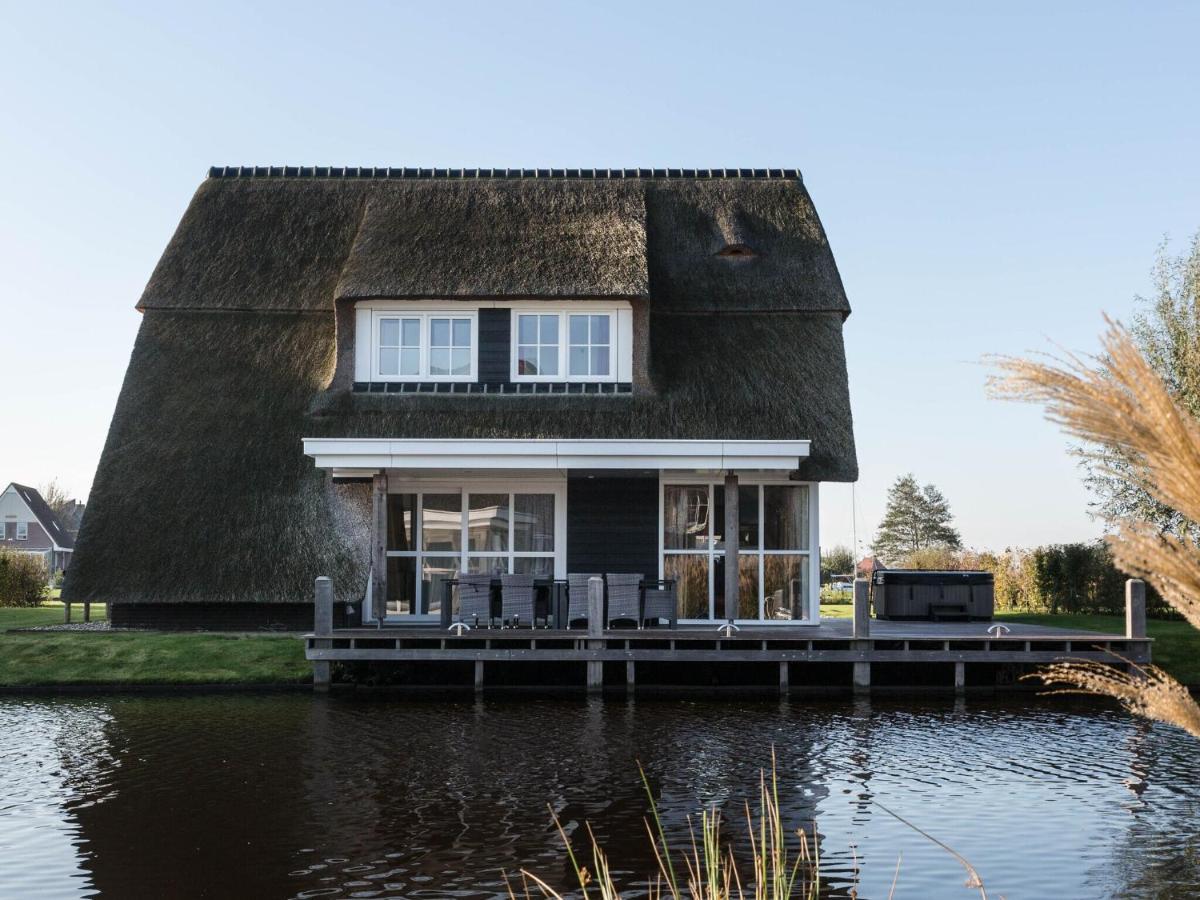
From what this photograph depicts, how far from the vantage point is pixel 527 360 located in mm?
20000

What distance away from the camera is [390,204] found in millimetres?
22172

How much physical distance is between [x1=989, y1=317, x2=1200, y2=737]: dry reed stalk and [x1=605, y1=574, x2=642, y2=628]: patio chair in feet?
50.1

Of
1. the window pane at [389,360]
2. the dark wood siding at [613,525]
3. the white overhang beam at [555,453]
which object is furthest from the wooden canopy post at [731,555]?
the window pane at [389,360]

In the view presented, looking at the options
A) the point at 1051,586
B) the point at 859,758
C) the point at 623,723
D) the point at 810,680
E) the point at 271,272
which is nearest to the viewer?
the point at 859,758

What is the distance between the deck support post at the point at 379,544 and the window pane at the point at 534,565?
2.21 metres

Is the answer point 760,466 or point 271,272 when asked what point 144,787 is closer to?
point 760,466

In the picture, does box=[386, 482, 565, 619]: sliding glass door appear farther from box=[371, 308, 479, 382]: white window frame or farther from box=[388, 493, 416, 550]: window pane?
box=[371, 308, 479, 382]: white window frame

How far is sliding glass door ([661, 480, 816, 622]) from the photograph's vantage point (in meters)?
19.3

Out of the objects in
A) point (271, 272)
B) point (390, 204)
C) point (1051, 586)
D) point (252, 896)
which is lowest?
→ point (252, 896)

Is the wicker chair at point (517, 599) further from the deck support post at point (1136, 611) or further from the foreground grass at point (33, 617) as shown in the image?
the foreground grass at point (33, 617)

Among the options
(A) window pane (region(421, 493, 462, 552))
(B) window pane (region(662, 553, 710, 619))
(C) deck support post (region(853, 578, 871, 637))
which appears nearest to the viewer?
(C) deck support post (region(853, 578, 871, 637))

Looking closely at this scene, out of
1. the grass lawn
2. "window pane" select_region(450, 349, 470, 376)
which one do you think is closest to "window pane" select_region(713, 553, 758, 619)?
"window pane" select_region(450, 349, 470, 376)

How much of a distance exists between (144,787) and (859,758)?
6.22 m

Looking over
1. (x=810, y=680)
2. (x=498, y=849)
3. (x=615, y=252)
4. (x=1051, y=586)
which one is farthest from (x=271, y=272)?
(x=1051, y=586)
